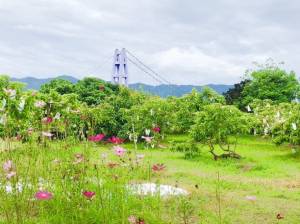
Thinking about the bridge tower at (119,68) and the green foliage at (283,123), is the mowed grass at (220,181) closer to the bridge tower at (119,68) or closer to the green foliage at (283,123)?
the green foliage at (283,123)

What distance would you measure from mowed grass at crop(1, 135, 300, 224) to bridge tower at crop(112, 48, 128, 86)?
33892 mm

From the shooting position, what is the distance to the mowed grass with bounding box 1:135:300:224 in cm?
732

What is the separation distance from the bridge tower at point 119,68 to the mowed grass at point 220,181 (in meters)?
33.9

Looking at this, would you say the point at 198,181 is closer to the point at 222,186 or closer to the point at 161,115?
the point at 222,186

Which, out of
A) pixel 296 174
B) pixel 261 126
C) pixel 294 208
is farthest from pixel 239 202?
pixel 261 126

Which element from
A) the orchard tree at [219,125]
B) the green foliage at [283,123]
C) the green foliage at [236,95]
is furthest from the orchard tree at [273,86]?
the orchard tree at [219,125]

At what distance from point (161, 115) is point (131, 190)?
17.2m

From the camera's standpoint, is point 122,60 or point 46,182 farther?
point 122,60

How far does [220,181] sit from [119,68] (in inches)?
1807

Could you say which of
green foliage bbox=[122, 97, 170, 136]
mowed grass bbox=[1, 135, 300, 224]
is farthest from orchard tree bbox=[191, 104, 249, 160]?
green foliage bbox=[122, 97, 170, 136]

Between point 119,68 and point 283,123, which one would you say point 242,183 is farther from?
point 119,68

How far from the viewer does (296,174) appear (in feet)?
47.8

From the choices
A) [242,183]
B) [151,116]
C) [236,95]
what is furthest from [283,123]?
[236,95]

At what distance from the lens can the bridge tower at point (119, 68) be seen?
177 feet
